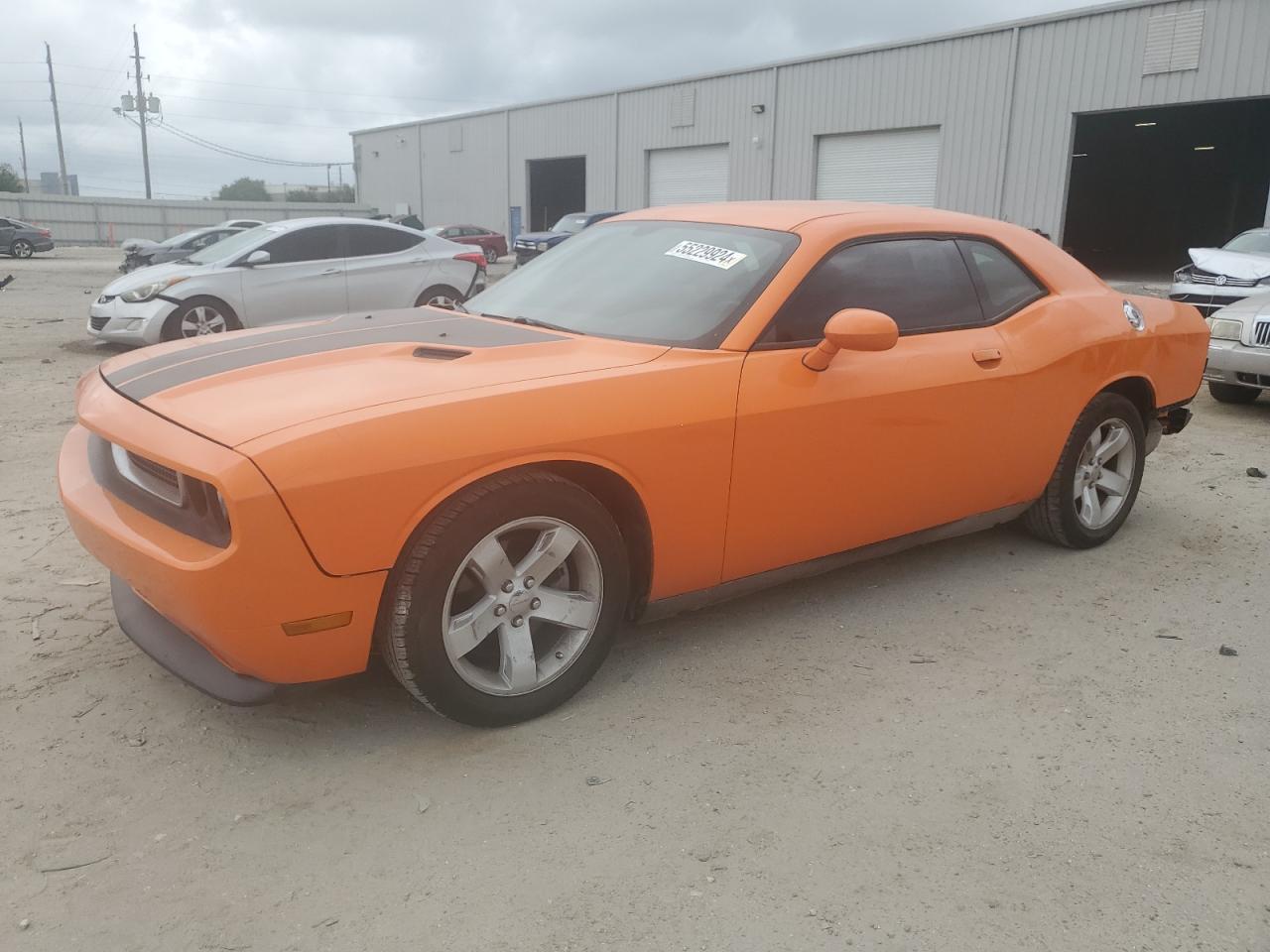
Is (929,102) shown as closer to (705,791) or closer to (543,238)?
(543,238)

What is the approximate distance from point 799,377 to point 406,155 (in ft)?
150

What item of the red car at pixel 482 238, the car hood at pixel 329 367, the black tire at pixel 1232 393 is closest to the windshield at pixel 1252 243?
the black tire at pixel 1232 393

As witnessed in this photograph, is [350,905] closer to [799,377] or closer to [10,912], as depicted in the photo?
[10,912]

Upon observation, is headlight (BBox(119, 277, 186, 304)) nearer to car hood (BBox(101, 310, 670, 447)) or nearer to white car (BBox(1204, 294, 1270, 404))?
car hood (BBox(101, 310, 670, 447))

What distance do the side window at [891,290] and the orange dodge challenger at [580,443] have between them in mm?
11

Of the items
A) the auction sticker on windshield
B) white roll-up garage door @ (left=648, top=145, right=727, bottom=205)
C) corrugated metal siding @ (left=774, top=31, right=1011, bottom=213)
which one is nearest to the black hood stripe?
the auction sticker on windshield

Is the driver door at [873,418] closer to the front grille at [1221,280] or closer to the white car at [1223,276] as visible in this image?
the white car at [1223,276]

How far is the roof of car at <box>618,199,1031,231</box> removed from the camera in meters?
3.67

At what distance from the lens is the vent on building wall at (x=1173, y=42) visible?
1822cm

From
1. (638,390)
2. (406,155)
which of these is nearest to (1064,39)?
(638,390)

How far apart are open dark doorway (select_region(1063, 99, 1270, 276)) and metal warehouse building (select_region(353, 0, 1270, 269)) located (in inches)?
2.9

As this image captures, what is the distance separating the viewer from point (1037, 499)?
14.4 ft

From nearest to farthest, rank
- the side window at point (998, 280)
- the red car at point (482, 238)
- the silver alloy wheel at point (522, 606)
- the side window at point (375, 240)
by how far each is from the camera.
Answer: the silver alloy wheel at point (522, 606) < the side window at point (998, 280) < the side window at point (375, 240) < the red car at point (482, 238)

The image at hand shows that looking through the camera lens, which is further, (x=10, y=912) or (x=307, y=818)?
(x=307, y=818)
